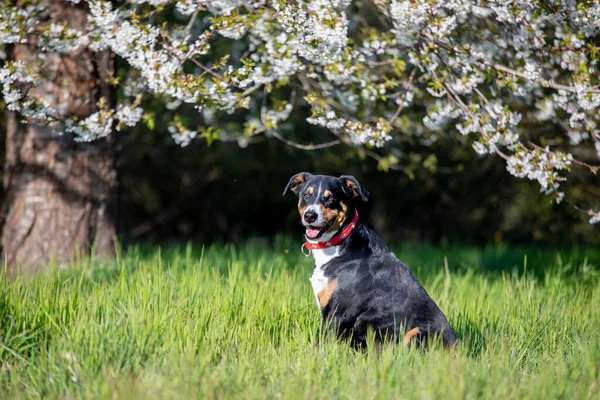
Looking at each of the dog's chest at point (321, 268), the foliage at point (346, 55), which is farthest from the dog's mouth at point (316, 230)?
the foliage at point (346, 55)

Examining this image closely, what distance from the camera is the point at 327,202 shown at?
4.83m

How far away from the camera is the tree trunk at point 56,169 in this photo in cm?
667

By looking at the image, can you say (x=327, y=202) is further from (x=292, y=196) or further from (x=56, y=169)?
(x=292, y=196)

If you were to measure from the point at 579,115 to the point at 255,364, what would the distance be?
137 inches

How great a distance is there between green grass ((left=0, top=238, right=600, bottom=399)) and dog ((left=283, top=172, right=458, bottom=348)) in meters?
0.20

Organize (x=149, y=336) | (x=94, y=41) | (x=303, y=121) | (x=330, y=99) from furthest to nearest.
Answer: (x=303, y=121)
(x=330, y=99)
(x=94, y=41)
(x=149, y=336)

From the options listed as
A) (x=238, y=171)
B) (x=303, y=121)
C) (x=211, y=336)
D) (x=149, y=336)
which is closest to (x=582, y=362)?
A: (x=211, y=336)

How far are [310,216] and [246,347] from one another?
99 centimetres

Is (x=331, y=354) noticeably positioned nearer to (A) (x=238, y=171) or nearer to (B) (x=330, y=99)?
(B) (x=330, y=99)

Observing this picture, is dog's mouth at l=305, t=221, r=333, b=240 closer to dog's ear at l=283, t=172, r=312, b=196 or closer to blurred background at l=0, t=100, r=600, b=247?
dog's ear at l=283, t=172, r=312, b=196

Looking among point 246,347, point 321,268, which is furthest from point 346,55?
point 246,347

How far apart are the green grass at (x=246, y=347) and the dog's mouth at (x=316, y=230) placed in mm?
608

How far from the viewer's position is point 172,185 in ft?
48.3

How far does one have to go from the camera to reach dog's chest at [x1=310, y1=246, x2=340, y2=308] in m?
4.71
